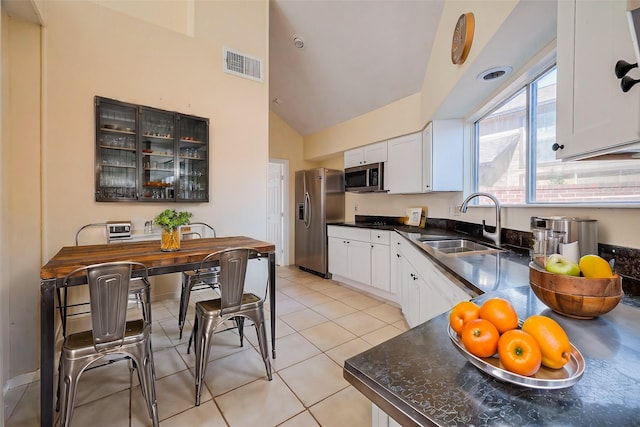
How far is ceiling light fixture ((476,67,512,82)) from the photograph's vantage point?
1.97 meters

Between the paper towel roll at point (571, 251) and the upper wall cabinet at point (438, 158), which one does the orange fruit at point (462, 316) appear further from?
the upper wall cabinet at point (438, 158)

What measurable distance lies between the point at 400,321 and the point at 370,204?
6.93 ft

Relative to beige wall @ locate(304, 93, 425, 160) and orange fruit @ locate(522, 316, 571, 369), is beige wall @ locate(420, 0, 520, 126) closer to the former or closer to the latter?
beige wall @ locate(304, 93, 425, 160)

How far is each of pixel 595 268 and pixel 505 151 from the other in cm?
186

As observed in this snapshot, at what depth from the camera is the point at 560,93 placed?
1055 mm

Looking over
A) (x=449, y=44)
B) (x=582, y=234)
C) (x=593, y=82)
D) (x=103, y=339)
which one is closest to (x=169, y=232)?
(x=103, y=339)

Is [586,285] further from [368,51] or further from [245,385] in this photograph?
[368,51]

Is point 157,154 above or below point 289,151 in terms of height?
below

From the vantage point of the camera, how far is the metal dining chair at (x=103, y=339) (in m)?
1.32

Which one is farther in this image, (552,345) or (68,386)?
(68,386)

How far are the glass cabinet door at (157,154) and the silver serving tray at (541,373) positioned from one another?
2906mm

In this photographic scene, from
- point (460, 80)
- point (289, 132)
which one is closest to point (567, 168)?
point (460, 80)

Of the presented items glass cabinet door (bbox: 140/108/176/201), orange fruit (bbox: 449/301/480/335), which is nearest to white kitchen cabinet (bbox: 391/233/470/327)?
orange fruit (bbox: 449/301/480/335)

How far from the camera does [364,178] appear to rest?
409 cm
